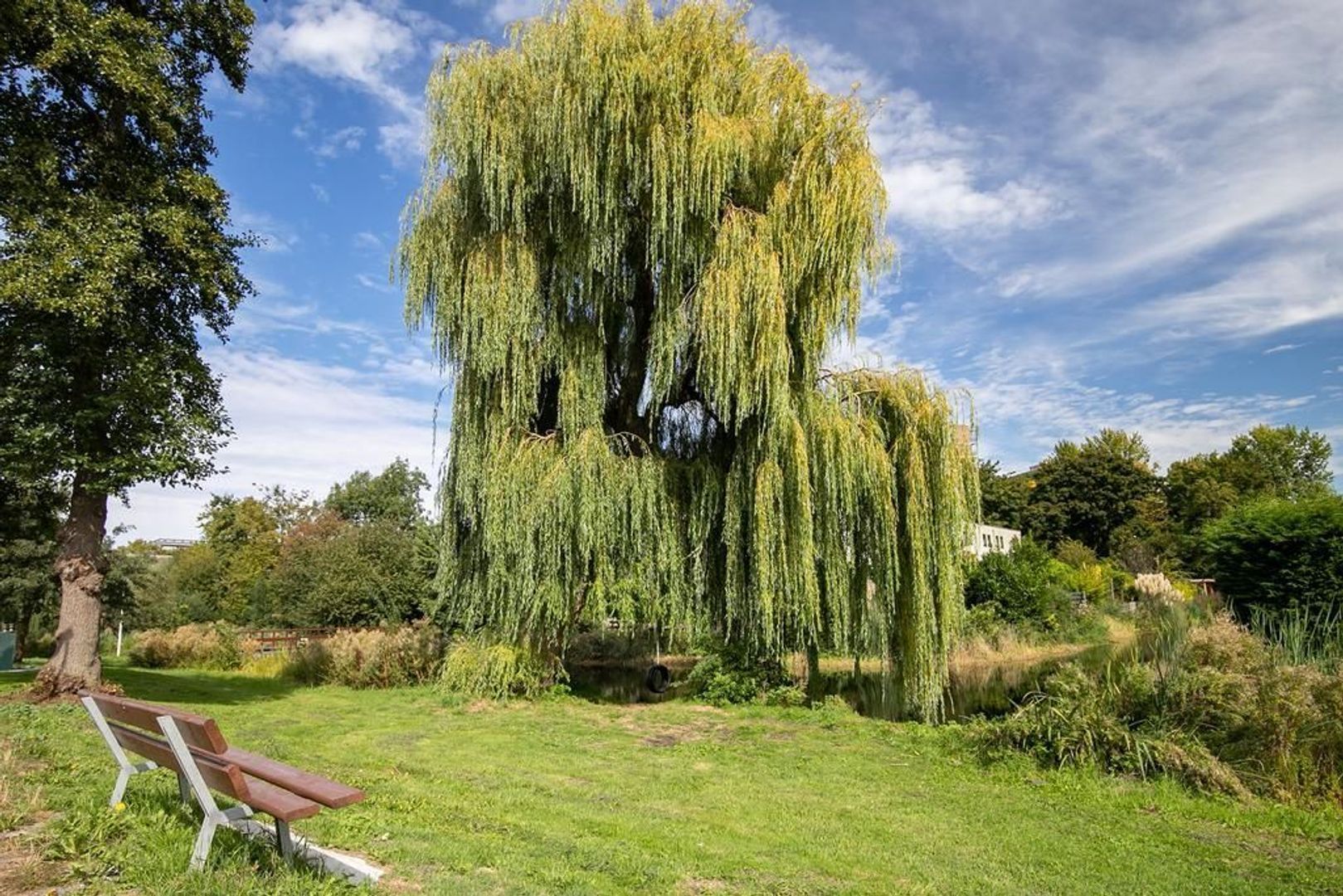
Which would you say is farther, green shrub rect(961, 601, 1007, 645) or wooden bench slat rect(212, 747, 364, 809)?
green shrub rect(961, 601, 1007, 645)

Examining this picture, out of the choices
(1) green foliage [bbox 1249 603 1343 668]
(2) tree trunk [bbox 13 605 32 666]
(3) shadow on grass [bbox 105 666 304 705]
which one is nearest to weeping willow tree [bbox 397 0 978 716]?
(1) green foliage [bbox 1249 603 1343 668]

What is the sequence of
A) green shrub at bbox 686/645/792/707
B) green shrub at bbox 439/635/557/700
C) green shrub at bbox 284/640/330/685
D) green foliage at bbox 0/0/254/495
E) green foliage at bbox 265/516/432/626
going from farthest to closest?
green foliage at bbox 265/516/432/626, green shrub at bbox 284/640/330/685, green shrub at bbox 686/645/792/707, green shrub at bbox 439/635/557/700, green foliage at bbox 0/0/254/495

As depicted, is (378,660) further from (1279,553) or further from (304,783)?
(1279,553)

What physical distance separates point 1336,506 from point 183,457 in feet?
76.8

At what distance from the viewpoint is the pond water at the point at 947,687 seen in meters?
12.2

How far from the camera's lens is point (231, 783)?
145 inches

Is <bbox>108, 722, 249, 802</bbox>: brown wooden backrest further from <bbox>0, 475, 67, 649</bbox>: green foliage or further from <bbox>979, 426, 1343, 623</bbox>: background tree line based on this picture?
<bbox>979, 426, 1343, 623</bbox>: background tree line

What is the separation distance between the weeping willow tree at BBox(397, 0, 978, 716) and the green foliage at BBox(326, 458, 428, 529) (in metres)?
40.3

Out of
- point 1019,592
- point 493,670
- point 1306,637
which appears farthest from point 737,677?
point 1019,592

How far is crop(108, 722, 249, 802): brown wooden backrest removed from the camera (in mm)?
3648

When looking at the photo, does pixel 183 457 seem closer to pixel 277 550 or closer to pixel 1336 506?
pixel 1336 506

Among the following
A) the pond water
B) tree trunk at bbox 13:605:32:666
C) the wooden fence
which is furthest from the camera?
tree trunk at bbox 13:605:32:666

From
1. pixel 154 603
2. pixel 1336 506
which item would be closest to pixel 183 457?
pixel 1336 506

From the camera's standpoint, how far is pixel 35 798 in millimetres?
4945
